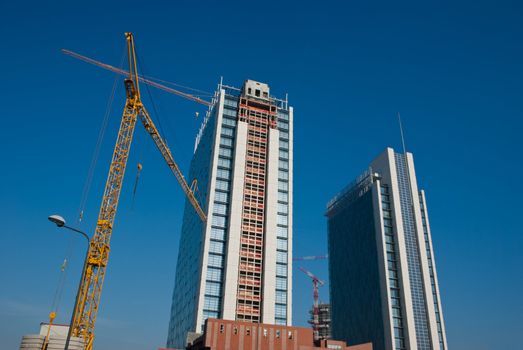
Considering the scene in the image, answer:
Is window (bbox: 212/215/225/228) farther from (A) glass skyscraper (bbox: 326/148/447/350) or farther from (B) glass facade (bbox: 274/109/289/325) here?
(A) glass skyscraper (bbox: 326/148/447/350)

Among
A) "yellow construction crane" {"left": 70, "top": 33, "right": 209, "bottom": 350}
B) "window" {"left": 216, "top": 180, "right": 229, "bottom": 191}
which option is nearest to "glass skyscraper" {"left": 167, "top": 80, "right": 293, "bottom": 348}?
"window" {"left": 216, "top": 180, "right": 229, "bottom": 191}

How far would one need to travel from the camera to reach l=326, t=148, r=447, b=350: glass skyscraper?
5955 inches

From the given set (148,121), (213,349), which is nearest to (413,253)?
(213,349)

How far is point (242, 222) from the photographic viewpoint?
5217 inches

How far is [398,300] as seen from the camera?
156m

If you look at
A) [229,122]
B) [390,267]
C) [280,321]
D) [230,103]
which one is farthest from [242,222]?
[390,267]

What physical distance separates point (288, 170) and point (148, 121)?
5449cm

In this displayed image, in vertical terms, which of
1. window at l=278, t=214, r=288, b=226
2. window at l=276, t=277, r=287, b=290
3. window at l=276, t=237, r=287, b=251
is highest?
window at l=278, t=214, r=288, b=226

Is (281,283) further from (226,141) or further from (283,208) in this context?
(226,141)

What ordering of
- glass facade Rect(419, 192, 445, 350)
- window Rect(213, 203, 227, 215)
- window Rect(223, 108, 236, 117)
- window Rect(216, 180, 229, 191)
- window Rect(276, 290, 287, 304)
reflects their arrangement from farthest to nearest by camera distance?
1. glass facade Rect(419, 192, 445, 350)
2. window Rect(223, 108, 236, 117)
3. window Rect(216, 180, 229, 191)
4. window Rect(213, 203, 227, 215)
5. window Rect(276, 290, 287, 304)

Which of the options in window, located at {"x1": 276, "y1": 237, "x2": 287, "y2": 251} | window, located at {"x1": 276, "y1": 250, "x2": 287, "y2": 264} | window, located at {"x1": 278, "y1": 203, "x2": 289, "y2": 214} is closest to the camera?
window, located at {"x1": 276, "y1": 250, "x2": 287, "y2": 264}

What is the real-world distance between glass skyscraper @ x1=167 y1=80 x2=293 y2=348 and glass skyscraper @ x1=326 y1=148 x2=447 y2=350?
156 feet

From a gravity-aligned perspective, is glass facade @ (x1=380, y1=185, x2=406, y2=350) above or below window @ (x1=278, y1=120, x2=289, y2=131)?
below

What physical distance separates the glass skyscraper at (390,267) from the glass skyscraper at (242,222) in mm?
47563
